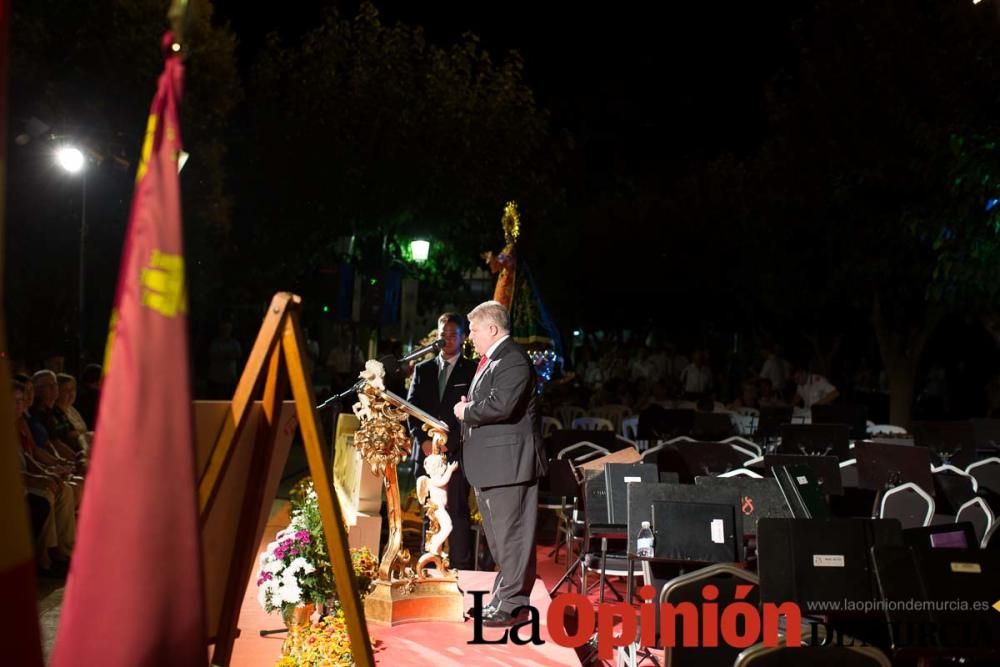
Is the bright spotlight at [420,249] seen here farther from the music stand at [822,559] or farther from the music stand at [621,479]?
the music stand at [822,559]

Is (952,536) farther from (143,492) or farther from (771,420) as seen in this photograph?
(771,420)

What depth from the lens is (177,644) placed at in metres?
2.24

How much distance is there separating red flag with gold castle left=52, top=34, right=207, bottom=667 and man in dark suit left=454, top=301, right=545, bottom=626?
4486 mm

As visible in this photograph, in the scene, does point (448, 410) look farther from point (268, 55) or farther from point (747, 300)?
point (747, 300)

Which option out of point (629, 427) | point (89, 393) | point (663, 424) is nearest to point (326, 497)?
point (89, 393)

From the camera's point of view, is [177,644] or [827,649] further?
[827,649]

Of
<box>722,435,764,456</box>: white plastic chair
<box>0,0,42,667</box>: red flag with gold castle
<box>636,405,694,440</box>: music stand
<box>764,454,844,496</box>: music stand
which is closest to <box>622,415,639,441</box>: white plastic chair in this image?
<box>636,405,694,440</box>: music stand

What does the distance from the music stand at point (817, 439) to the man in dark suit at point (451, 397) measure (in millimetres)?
3336

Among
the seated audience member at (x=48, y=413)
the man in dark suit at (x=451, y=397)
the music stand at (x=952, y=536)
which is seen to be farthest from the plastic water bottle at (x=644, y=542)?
the seated audience member at (x=48, y=413)

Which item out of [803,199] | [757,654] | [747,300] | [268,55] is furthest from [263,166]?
[757,654]

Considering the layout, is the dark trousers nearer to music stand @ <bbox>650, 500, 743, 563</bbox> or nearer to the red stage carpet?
the red stage carpet

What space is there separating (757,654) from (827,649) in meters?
0.25

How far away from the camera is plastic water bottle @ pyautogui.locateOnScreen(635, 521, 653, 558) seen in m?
6.48

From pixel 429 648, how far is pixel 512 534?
32.2 inches
